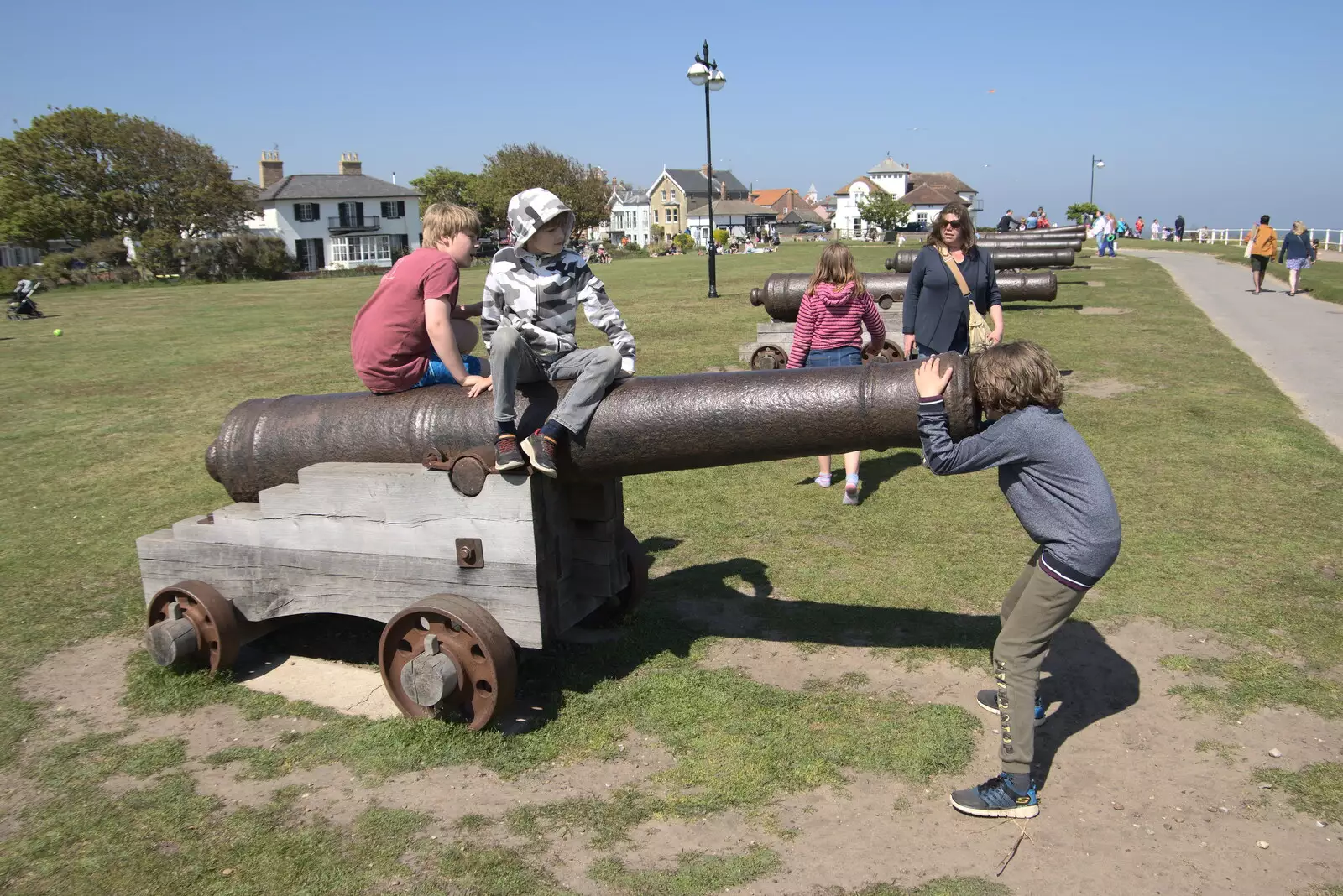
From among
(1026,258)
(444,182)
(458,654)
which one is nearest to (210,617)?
(458,654)

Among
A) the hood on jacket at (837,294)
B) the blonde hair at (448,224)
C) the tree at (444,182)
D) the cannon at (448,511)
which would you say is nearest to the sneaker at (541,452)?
the cannon at (448,511)

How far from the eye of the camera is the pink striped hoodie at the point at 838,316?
672 cm

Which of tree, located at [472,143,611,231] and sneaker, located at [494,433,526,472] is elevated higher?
tree, located at [472,143,611,231]

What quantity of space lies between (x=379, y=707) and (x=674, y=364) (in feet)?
27.6

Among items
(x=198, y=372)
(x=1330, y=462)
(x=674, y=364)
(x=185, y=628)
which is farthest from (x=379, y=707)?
(x=198, y=372)

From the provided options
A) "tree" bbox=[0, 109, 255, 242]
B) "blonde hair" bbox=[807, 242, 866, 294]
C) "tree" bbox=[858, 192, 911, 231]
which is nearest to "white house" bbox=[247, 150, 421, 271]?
"tree" bbox=[0, 109, 255, 242]

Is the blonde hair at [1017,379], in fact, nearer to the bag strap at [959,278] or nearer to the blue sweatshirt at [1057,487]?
the blue sweatshirt at [1057,487]

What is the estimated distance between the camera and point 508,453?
12.3ft

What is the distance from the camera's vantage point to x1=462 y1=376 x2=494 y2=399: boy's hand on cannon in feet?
13.1

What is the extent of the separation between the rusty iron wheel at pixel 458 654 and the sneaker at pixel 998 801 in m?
1.65

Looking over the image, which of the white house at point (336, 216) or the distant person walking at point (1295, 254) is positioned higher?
the white house at point (336, 216)

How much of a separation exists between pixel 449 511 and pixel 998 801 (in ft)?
Result: 7.21

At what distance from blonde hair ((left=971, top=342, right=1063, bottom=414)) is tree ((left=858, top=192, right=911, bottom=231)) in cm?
8004

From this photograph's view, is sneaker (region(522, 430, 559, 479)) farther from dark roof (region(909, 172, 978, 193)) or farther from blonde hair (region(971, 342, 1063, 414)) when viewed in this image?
dark roof (region(909, 172, 978, 193))
